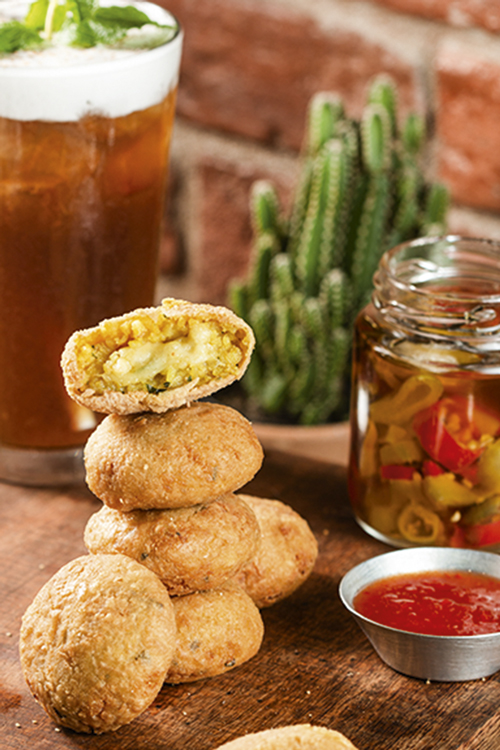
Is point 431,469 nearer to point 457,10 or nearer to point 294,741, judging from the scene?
point 294,741

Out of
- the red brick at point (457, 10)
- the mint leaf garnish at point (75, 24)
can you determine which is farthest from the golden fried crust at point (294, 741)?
the red brick at point (457, 10)

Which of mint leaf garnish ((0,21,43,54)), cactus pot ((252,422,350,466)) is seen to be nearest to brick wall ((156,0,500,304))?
cactus pot ((252,422,350,466))

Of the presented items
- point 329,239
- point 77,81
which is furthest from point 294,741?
point 329,239

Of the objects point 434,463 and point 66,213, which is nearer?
point 434,463

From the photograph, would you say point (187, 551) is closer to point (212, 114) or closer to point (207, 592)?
point (207, 592)

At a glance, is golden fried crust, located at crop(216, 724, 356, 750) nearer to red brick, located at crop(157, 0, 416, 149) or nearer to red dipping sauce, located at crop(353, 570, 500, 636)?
red dipping sauce, located at crop(353, 570, 500, 636)

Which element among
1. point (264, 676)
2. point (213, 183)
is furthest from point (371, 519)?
point (213, 183)
